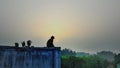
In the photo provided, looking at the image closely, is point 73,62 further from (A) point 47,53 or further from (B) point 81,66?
(A) point 47,53

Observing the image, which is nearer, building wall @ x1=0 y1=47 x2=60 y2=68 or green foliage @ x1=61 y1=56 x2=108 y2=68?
building wall @ x1=0 y1=47 x2=60 y2=68

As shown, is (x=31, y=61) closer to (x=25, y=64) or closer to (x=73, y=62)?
(x=25, y=64)

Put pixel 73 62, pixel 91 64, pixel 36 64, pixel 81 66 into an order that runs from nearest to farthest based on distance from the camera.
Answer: pixel 36 64
pixel 73 62
pixel 81 66
pixel 91 64

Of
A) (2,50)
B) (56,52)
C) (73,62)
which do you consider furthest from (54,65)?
(73,62)

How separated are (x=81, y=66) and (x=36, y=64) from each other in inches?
3250

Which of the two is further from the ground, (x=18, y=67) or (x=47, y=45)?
(x=47, y=45)

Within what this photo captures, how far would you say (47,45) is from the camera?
2703cm

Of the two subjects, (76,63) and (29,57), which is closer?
(29,57)

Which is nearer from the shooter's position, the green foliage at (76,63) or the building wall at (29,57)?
the building wall at (29,57)

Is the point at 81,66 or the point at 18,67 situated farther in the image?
the point at 81,66

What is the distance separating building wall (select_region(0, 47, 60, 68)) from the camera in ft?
79.7

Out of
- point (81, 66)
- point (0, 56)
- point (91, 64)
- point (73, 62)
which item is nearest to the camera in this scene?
point (0, 56)

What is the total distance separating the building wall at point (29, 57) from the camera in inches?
957

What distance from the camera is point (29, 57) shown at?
82.7ft
